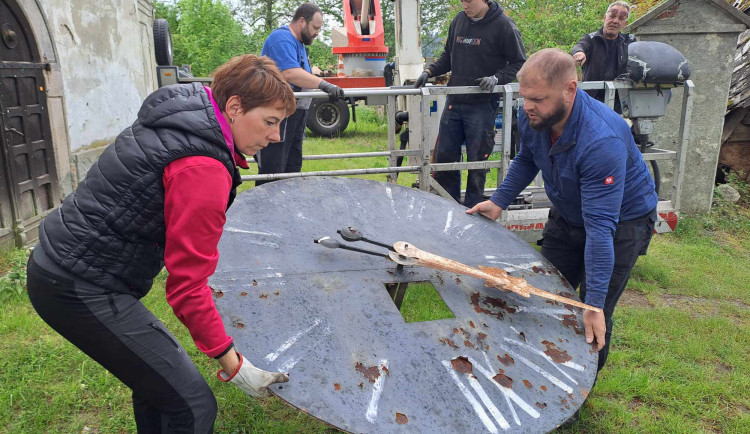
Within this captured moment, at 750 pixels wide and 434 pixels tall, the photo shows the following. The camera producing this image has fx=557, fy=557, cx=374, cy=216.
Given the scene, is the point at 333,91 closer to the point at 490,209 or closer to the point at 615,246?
the point at 490,209

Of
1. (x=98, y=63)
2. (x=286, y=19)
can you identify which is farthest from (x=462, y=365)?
(x=286, y=19)

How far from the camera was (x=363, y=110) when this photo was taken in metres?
14.9

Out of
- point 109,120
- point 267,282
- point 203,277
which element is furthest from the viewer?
point 109,120

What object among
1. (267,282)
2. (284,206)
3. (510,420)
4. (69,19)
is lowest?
(510,420)

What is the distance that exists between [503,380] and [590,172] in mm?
911

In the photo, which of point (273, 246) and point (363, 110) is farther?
point (363, 110)

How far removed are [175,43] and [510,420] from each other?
19.6m

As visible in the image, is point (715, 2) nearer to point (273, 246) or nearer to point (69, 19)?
point (273, 246)

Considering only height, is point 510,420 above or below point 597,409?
above

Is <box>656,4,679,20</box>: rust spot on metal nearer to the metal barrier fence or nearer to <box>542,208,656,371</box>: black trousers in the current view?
the metal barrier fence

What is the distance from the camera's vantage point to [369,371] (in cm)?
176

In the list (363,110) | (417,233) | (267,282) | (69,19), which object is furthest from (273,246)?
(363,110)

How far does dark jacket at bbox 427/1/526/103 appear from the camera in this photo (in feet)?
13.7

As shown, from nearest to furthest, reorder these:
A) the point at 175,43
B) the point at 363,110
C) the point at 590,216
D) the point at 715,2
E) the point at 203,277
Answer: the point at 203,277, the point at 590,216, the point at 715,2, the point at 363,110, the point at 175,43
